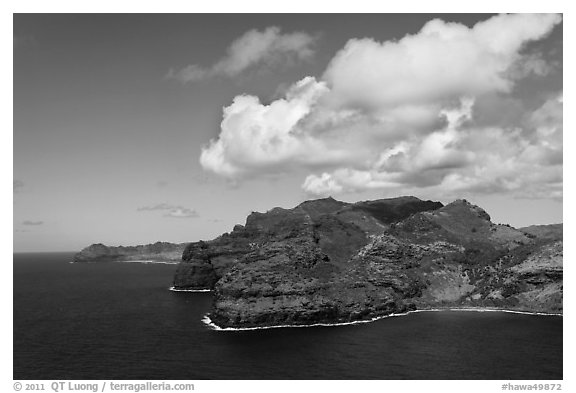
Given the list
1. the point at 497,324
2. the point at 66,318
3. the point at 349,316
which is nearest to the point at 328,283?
the point at 349,316

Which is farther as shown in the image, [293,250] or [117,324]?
[293,250]

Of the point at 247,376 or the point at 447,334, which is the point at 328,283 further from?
the point at 247,376

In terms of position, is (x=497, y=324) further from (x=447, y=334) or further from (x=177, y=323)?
(x=177, y=323)
